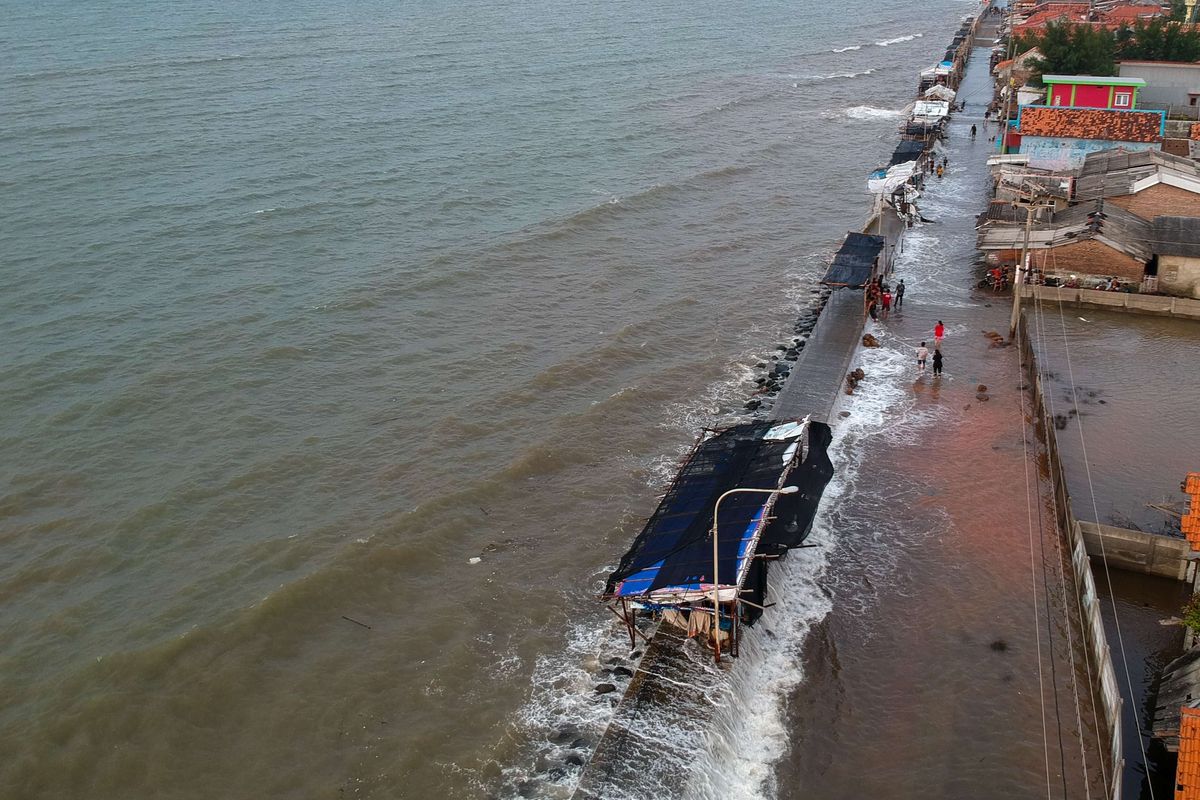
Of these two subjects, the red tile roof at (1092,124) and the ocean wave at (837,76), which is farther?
the ocean wave at (837,76)

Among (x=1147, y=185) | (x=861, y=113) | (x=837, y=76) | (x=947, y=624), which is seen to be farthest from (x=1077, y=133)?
(x=837, y=76)

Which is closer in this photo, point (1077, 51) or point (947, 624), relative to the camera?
point (947, 624)

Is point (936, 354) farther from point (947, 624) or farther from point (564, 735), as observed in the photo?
point (564, 735)

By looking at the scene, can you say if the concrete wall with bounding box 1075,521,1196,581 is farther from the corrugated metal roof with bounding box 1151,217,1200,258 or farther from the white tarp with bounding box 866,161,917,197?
the white tarp with bounding box 866,161,917,197

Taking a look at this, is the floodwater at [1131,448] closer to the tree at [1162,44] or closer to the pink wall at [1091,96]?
the pink wall at [1091,96]

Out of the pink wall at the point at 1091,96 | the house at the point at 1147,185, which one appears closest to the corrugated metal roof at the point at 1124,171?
the house at the point at 1147,185

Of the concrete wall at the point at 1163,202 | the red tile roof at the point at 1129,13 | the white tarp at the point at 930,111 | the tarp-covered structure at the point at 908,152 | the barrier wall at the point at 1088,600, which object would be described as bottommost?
the barrier wall at the point at 1088,600

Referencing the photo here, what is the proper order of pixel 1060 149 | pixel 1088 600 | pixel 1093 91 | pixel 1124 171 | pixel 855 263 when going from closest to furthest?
1. pixel 1088 600
2. pixel 855 263
3. pixel 1124 171
4. pixel 1060 149
5. pixel 1093 91
